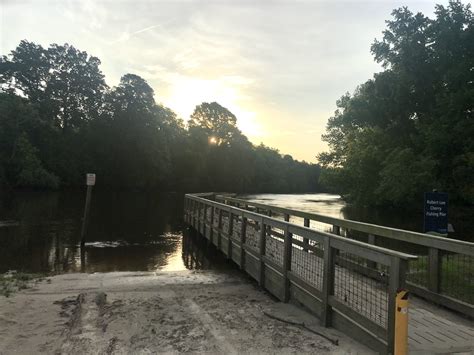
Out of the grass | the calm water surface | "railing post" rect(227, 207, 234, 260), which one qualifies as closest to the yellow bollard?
the grass

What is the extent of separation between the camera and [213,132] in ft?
254

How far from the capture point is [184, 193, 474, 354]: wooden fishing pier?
4027 millimetres

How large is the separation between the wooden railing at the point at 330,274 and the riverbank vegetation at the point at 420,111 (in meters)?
18.5

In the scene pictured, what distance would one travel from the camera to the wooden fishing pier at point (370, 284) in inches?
159

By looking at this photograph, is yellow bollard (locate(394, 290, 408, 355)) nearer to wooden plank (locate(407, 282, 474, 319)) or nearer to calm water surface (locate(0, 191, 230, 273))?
wooden plank (locate(407, 282, 474, 319))

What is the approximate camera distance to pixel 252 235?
8500 millimetres

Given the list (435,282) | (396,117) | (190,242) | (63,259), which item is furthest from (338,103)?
(435,282)

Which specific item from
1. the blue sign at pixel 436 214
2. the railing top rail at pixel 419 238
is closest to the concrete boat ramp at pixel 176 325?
the railing top rail at pixel 419 238

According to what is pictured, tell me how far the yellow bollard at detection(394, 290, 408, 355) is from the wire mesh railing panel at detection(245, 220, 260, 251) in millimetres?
4468

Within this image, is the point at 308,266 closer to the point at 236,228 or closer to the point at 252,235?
the point at 252,235

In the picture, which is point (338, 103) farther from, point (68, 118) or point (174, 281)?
point (174, 281)

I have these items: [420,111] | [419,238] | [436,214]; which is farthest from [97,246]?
[420,111]

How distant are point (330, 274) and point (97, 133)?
192ft

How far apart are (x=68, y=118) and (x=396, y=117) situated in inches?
1700
